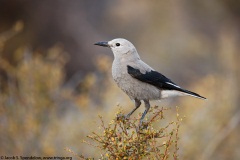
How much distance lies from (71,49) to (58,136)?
10.7 meters

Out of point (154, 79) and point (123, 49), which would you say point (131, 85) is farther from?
point (123, 49)

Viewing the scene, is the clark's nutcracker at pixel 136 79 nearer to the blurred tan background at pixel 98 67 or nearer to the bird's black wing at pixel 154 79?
the bird's black wing at pixel 154 79

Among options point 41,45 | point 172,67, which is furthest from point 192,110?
point 172,67

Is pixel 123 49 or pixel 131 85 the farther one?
pixel 123 49

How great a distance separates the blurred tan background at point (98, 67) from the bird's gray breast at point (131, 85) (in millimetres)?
921

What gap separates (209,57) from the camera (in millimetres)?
17719

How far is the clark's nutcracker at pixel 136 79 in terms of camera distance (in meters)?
5.77

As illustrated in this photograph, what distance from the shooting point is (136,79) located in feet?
19.0

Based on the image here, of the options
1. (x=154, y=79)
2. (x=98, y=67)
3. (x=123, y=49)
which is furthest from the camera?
(x=98, y=67)

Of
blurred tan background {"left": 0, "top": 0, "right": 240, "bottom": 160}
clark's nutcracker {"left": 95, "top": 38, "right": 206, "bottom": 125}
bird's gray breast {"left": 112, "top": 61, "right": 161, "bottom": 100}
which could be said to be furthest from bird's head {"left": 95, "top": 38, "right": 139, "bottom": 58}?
blurred tan background {"left": 0, "top": 0, "right": 240, "bottom": 160}

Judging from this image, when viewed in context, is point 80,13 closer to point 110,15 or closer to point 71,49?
point 71,49

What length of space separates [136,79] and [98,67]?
496 cm

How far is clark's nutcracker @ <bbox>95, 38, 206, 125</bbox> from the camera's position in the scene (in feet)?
18.9

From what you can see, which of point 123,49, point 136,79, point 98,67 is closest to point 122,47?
point 123,49
